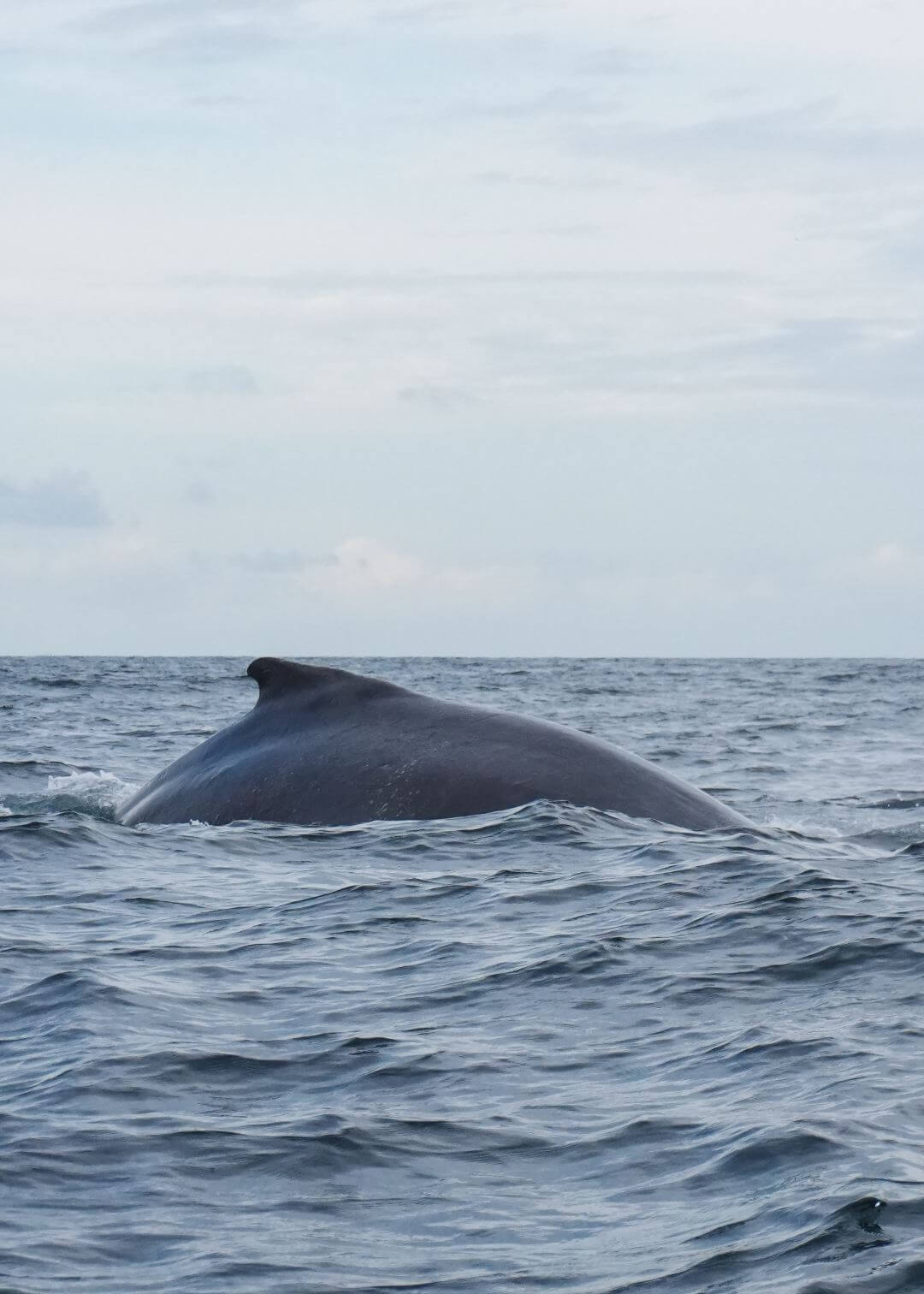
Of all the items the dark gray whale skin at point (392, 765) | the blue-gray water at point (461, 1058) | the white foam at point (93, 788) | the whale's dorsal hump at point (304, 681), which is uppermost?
the whale's dorsal hump at point (304, 681)

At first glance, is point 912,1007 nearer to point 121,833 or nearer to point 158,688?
point 121,833

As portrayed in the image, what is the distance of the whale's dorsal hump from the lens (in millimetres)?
12500

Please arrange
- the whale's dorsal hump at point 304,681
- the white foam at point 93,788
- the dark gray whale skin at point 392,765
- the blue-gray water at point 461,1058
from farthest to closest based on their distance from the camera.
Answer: the white foam at point 93,788
the whale's dorsal hump at point 304,681
the dark gray whale skin at point 392,765
the blue-gray water at point 461,1058

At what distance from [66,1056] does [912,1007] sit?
3.63 meters

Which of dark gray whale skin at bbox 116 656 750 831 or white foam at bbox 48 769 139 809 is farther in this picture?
white foam at bbox 48 769 139 809

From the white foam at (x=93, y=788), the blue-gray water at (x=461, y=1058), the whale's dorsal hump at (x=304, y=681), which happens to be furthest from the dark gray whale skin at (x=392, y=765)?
the white foam at (x=93, y=788)

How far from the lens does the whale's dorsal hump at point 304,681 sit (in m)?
12.5

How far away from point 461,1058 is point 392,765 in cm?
511

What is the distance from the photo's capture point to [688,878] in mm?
10516

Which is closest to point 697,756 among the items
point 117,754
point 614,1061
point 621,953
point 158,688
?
point 117,754

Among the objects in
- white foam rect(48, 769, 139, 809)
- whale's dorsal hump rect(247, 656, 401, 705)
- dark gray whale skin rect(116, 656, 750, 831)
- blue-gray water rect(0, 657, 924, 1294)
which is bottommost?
blue-gray water rect(0, 657, 924, 1294)

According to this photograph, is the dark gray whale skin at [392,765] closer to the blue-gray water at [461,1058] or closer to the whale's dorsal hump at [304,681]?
the whale's dorsal hump at [304,681]

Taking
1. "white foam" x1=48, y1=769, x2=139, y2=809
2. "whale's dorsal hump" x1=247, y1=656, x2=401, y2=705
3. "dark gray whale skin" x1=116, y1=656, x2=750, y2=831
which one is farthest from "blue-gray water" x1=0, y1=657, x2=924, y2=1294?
"white foam" x1=48, y1=769, x2=139, y2=809

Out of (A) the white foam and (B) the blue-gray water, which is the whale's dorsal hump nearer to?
Answer: (B) the blue-gray water
